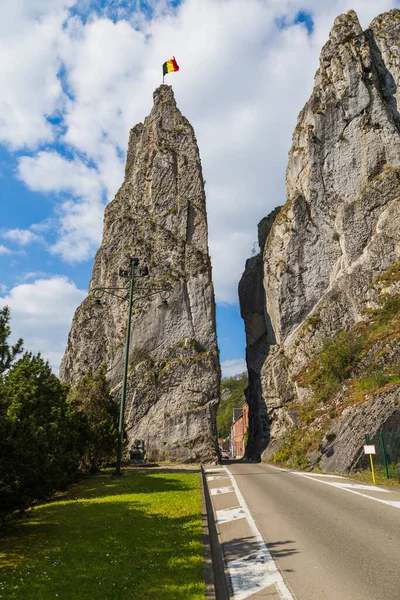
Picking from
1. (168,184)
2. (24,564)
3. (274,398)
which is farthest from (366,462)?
(168,184)

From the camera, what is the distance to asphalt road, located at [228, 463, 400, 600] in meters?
4.73

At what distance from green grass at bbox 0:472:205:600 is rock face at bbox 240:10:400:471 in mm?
27175

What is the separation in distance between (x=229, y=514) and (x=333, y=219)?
140ft

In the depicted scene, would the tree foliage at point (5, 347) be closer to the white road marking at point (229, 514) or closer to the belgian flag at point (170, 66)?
the white road marking at point (229, 514)

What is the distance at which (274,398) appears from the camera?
44.6m

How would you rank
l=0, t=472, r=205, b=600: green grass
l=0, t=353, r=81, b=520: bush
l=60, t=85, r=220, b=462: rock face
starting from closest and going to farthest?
l=0, t=472, r=205, b=600: green grass
l=0, t=353, r=81, b=520: bush
l=60, t=85, r=220, b=462: rock face

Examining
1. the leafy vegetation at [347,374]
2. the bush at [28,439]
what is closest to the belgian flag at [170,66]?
the leafy vegetation at [347,374]

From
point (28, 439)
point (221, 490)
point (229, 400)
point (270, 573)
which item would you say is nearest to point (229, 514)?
point (270, 573)

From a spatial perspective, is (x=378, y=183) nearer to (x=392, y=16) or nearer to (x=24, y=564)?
(x=392, y=16)

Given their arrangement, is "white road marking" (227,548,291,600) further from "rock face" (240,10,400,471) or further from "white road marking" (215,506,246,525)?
"rock face" (240,10,400,471)

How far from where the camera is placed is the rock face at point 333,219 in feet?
133

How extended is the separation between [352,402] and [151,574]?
22330 millimetres

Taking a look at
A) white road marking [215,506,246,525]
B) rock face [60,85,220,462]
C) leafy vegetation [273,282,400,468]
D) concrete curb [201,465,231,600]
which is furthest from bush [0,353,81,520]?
rock face [60,85,220,462]

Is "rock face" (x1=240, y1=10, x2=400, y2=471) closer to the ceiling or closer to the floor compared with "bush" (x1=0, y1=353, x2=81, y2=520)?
closer to the ceiling
